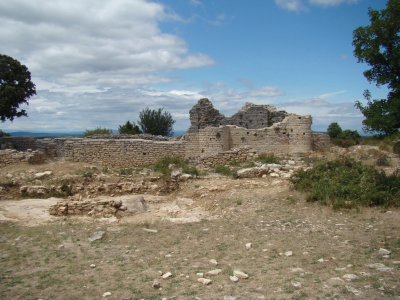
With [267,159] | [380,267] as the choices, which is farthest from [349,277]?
[267,159]

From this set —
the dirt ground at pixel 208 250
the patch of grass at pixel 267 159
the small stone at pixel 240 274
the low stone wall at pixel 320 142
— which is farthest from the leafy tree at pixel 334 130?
the small stone at pixel 240 274

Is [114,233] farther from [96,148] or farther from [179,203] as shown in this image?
[96,148]

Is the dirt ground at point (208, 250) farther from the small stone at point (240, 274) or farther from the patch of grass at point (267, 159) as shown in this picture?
the patch of grass at point (267, 159)

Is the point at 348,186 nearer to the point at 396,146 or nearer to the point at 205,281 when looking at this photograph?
the point at 396,146

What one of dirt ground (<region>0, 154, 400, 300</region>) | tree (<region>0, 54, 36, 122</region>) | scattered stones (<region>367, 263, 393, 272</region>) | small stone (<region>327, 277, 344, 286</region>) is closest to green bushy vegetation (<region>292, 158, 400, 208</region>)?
dirt ground (<region>0, 154, 400, 300</region>)

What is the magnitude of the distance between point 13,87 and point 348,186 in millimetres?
23310

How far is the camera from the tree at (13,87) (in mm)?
25906

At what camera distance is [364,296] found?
491cm

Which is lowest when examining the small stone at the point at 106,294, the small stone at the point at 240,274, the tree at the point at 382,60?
the small stone at the point at 106,294

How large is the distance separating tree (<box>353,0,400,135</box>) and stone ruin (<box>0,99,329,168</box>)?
22.7ft

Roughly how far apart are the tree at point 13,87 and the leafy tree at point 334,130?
917 inches

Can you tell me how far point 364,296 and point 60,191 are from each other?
9.21m

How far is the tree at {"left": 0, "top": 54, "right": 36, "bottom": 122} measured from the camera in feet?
85.0

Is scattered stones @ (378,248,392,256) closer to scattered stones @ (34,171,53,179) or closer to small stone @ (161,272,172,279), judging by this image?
small stone @ (161,272,172,279)
